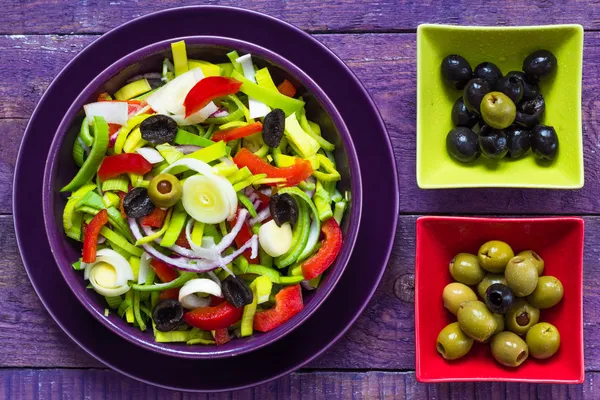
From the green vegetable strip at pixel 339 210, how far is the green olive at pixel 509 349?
490 mm

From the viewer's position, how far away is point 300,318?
162 cm

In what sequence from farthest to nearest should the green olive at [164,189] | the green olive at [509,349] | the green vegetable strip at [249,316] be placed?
the green olive at [509,349] → the green vegetable strip at [249,316] → the green olive at [164,189]

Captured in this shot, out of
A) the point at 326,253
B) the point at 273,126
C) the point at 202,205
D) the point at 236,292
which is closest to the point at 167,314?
the point at 236,292

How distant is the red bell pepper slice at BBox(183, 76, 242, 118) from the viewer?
1.62 meters

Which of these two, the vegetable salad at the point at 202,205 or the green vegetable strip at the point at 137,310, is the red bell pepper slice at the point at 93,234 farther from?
the green vegetable strip at the point at 137,310

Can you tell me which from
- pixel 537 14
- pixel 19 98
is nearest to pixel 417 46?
pixel 537 14

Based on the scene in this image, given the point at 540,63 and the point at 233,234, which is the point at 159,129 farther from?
the point at 540,63

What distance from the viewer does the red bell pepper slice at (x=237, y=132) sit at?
64.9 inches

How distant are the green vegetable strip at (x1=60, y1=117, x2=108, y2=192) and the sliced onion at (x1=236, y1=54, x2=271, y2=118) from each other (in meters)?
0.32

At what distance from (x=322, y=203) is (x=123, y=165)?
0.45m

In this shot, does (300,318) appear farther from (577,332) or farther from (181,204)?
(577,332)

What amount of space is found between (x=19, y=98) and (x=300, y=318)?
93 centimetres

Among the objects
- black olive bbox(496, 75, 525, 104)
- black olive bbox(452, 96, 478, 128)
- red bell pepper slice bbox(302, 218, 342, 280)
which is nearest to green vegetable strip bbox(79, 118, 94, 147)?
red bell pepper slice bbox(302, 218, 342, 280)

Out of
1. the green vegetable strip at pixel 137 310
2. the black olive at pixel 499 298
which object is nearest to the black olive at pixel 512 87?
the black olive at pixel 499 298
